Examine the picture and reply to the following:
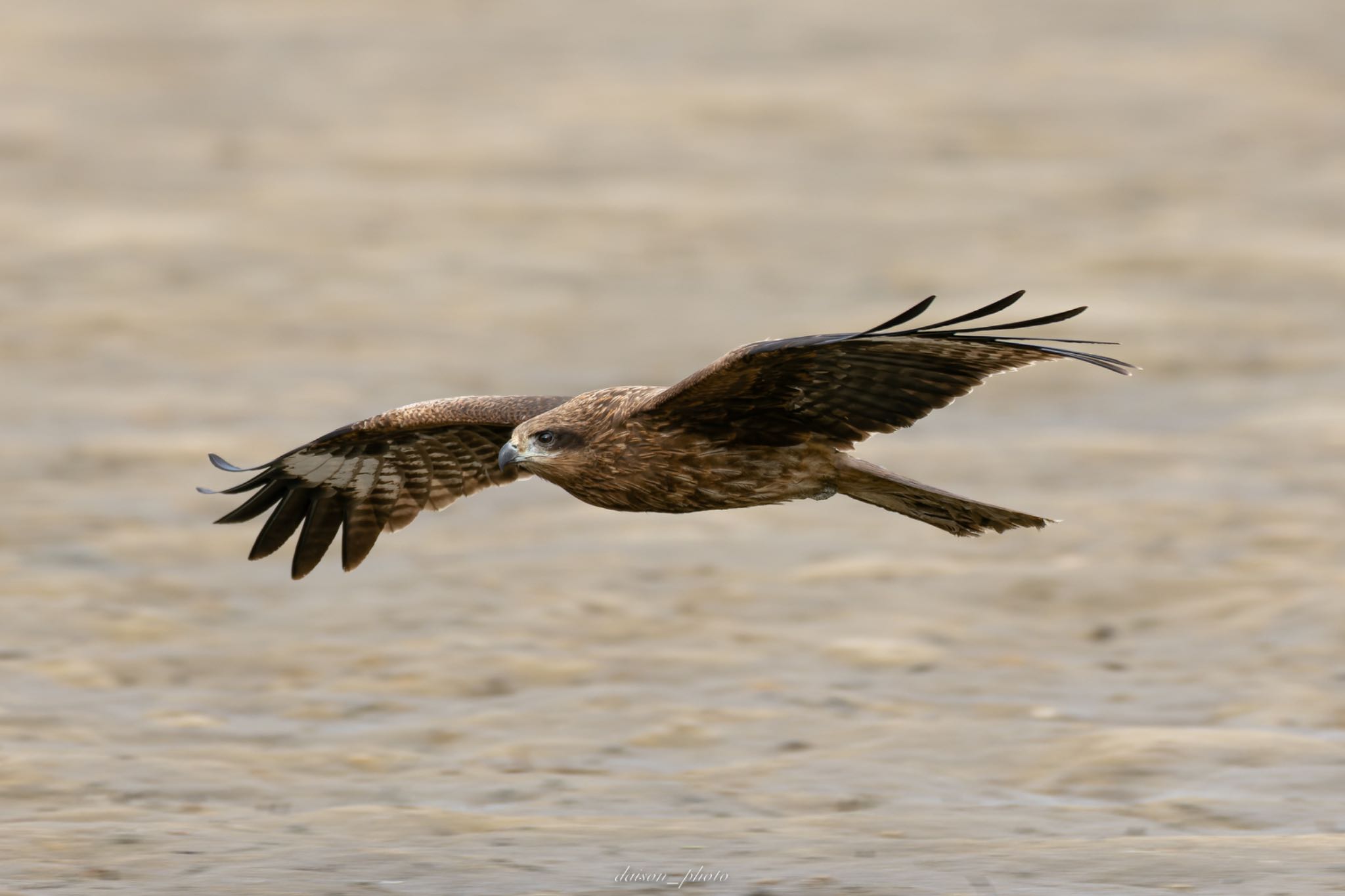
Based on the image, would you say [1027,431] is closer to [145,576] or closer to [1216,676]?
[1216,676]

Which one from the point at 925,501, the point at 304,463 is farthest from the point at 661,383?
the point at 925,501

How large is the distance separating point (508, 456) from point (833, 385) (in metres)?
1.20

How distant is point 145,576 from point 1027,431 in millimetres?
6080

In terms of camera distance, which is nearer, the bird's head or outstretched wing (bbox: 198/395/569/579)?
the bird's head

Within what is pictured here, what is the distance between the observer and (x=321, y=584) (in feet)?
40.8

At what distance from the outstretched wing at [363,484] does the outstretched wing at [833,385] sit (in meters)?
1.85

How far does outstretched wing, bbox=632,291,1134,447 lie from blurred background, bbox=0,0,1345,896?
5.35 feet

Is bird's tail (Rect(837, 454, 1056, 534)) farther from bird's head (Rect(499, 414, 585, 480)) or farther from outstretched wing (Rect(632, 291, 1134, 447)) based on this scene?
bird's head (Rect(499, 414, 585, 480))

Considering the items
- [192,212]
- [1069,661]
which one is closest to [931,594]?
[1069,661]
